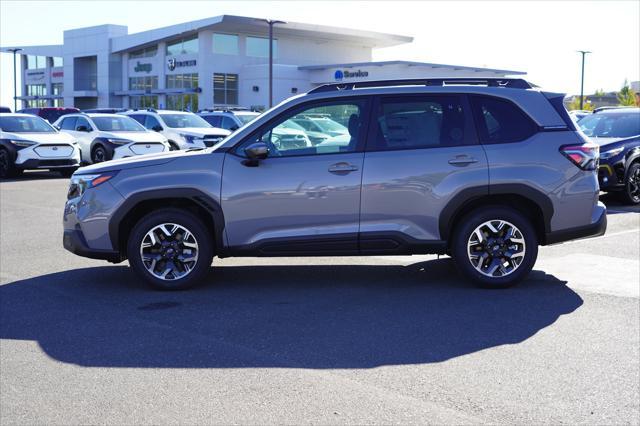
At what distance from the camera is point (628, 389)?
490 cm

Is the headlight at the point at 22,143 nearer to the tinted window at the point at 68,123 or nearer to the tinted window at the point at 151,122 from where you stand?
the tinted window at the point at 68,123

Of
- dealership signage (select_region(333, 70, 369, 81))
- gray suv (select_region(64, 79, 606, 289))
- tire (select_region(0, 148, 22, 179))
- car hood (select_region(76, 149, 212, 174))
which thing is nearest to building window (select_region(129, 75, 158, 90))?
dealership signage (select_region(333, 70, 369, 81))

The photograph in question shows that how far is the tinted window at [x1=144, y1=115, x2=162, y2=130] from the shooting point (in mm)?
25547

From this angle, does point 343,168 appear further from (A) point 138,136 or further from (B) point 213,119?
(B) point 213,119

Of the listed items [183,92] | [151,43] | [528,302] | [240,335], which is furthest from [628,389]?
[151,43]

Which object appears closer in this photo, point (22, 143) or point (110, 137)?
point (22, 143)

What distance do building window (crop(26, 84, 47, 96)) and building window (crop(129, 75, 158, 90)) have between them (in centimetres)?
1633

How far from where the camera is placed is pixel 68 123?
24984 millimetres

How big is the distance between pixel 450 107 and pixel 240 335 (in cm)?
301

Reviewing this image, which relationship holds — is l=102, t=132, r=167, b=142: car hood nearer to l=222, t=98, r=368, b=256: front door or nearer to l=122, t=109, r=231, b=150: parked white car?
l=122, t=109, r=231, b=150: parked white car

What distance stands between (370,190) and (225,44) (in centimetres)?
6390

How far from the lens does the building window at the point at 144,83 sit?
74.8 meters

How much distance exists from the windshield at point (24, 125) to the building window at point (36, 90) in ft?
232

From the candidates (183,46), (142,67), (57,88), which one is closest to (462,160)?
(183,46)
